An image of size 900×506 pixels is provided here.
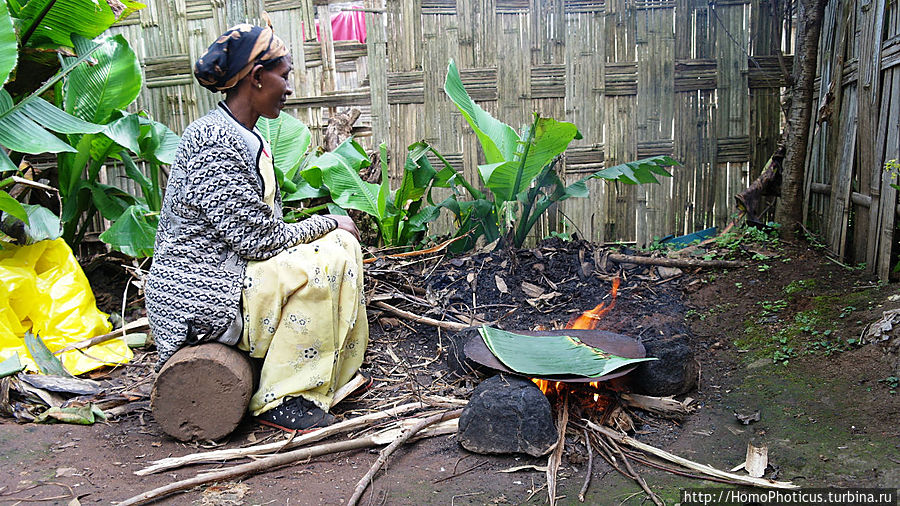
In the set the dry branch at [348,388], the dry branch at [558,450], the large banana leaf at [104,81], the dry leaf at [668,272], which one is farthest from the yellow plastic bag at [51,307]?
the dry leaf at [668,272]

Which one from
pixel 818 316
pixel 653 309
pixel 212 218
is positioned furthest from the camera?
pixel 653 309

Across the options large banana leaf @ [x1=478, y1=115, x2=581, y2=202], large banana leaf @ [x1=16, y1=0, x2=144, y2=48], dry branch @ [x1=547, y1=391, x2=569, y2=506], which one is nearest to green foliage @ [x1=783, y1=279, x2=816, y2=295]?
large banana leaf @ [x1=478, y1=115, x2=581, y2=202]

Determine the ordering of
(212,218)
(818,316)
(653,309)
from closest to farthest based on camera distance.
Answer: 1. (212,218)
2. (818,316)
3. (653,309)

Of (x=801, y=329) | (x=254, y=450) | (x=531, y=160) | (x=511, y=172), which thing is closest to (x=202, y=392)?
(x=254, y=450)

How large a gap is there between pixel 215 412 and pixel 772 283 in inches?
131

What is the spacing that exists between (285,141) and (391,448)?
9.75 ft

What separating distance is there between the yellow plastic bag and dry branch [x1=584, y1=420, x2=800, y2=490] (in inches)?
111

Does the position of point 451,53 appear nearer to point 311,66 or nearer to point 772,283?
point 311,66

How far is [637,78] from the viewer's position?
16.8 feet

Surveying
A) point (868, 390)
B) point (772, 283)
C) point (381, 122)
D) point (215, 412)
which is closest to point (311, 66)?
point (381, 122)

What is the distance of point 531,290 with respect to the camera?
4.14 metres

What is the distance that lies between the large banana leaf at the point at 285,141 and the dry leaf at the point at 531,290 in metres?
1.90

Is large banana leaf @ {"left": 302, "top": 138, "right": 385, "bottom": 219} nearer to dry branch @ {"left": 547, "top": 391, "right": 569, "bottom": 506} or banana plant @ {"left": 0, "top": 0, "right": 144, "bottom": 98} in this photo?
banana plant @ {"left": 0, "top": 0, "right": 144, "bottom": 98}

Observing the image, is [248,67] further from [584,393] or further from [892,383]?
[892,383]
